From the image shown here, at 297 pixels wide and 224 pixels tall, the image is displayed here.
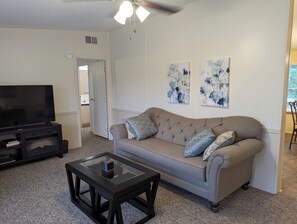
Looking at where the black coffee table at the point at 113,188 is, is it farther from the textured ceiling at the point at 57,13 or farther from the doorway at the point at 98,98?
the doorway at the point at 98,98

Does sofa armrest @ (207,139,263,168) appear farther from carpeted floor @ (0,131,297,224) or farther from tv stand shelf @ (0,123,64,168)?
tv stand shelf @ (0,123,64,168)

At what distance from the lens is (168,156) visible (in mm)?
2816

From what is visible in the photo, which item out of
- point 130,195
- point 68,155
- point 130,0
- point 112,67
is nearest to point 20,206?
point 130,195

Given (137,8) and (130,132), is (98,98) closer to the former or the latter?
(130,132)

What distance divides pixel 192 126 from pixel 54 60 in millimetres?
3135

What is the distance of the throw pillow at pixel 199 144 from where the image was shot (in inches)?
103

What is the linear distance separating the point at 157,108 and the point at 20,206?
8.48 ft

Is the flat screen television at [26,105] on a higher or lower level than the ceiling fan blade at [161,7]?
lower

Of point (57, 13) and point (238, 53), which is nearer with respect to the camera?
point (238, 53)

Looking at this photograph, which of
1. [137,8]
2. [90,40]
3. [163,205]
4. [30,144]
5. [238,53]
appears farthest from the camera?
[90,40]

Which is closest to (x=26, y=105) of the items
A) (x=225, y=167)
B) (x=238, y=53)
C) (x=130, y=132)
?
(x=130, y=132)

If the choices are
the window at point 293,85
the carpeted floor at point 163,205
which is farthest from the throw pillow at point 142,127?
the window at point 293,85

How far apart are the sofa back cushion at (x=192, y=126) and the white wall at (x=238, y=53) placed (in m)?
0.16

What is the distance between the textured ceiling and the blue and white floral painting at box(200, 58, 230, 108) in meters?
1.11
